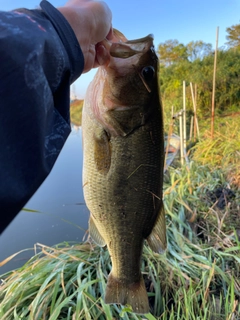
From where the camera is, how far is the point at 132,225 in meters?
1.31

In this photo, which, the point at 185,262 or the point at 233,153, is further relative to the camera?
the point at 233,153

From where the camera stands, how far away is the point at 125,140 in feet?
3.93

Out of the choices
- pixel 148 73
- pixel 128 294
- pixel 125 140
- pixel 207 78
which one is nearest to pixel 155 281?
pixel 128 294

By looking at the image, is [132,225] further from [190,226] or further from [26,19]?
[190,226]

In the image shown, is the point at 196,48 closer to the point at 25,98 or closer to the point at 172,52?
the point at 172,52

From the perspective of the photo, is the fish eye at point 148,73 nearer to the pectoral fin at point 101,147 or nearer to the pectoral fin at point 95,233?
the pectoral fin at point 101,147

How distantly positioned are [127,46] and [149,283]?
1706 millimetres

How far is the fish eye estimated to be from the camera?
1.14m

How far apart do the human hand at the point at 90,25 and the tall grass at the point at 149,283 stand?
119 cm

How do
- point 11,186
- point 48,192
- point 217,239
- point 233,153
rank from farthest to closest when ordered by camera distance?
point 233,153 < point 48,192 < point 217,239 < point 11,186

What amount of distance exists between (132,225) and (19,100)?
0.89m

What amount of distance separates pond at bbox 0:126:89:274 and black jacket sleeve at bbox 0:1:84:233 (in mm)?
1933

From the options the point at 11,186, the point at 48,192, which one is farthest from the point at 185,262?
the point at 48,192

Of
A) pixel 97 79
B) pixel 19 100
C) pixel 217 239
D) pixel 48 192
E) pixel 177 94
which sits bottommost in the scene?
pixel 217 239
